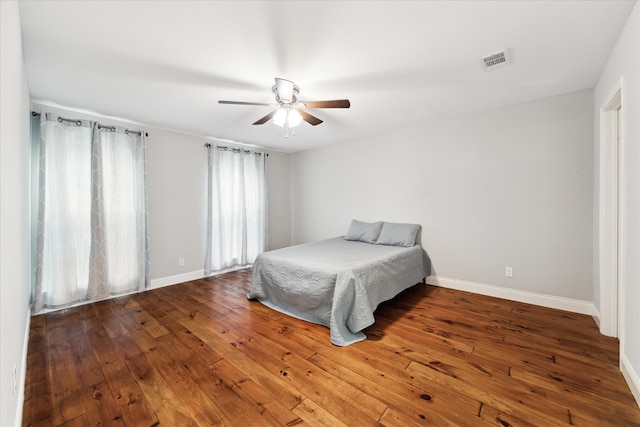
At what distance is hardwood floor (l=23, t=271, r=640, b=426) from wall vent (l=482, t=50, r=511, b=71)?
234 centimetres

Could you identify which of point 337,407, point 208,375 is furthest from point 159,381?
point 337,407

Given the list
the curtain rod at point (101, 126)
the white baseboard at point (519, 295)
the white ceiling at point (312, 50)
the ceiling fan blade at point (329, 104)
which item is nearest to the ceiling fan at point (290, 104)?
the ceiling fan blade at point (329, 104)

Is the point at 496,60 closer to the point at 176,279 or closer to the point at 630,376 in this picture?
the point at 630,376

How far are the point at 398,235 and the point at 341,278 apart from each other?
64.9 inches

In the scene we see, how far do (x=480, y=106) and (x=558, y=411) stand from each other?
2.96m

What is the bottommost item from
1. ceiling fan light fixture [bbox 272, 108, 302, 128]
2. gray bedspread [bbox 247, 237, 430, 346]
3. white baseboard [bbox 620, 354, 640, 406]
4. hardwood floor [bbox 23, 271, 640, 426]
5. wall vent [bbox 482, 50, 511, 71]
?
hardwood floor [bbox 23, 271, 640, 426]

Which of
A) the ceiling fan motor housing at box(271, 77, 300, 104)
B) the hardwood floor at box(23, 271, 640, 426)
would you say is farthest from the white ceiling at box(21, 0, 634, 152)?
the hardwood floor at box(23, 271, 640, 426)

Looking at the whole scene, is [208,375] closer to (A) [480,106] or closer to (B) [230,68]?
(B) [230,68]

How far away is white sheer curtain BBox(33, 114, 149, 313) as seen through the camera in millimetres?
2912

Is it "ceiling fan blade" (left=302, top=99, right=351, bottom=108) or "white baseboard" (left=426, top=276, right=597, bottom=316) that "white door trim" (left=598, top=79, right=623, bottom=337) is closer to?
"white baseboard" (left=426, top=276, right=597, bottom=316)

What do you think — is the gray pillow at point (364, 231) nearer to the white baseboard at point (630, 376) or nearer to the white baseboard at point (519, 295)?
the white baseboard at point (519, 295)

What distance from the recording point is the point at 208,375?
6.04 feet

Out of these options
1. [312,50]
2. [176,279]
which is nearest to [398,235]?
[312,50]

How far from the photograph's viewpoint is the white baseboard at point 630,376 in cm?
151
